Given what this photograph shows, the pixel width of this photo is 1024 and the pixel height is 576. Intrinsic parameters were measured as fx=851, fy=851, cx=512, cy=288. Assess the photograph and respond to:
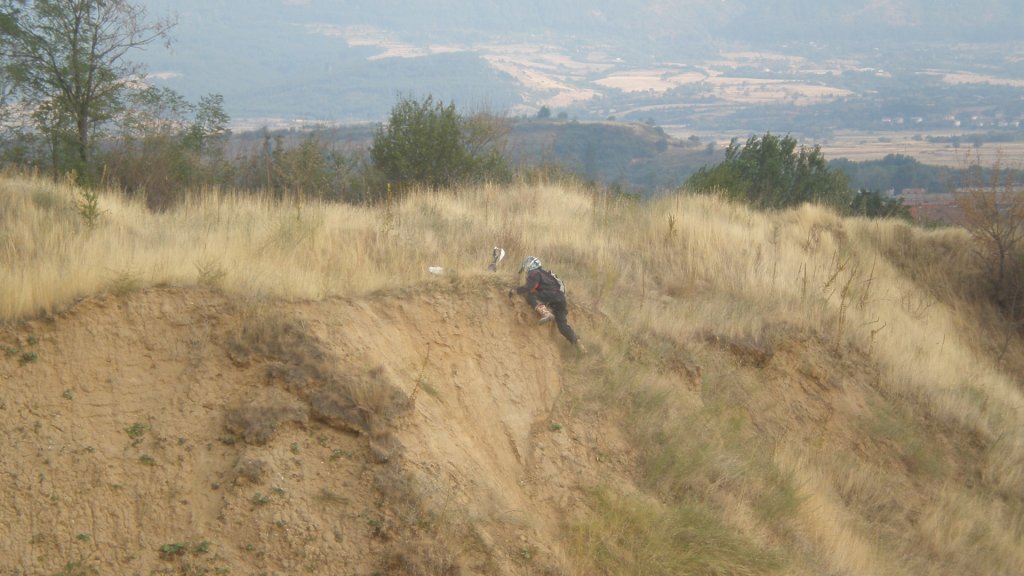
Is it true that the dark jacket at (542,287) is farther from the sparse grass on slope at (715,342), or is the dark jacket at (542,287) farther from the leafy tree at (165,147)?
the leafy tree at (165,147)

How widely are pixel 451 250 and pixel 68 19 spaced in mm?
9438

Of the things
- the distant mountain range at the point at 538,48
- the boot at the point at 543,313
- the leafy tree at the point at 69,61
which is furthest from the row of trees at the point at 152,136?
the distant mountain range at the point at 538,48

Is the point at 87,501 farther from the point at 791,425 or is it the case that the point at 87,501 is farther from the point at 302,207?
the point at 791,425

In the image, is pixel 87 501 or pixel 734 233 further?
pixel 734 233

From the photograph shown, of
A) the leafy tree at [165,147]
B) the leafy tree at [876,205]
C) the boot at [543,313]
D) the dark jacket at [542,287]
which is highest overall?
the leafy tree at [165,147]

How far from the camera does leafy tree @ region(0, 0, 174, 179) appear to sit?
46.2 feet

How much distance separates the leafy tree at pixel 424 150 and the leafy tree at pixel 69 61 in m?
4.55

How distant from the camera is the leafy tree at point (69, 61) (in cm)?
1407

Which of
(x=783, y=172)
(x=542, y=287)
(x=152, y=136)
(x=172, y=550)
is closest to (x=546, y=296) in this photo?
(x=542, y=287)

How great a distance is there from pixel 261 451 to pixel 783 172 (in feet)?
59.6

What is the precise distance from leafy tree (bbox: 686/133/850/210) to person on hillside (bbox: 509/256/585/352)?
1228cm

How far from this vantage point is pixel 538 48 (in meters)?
142

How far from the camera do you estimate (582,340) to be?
7785 mm

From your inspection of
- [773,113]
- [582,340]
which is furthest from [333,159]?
[773,113]
